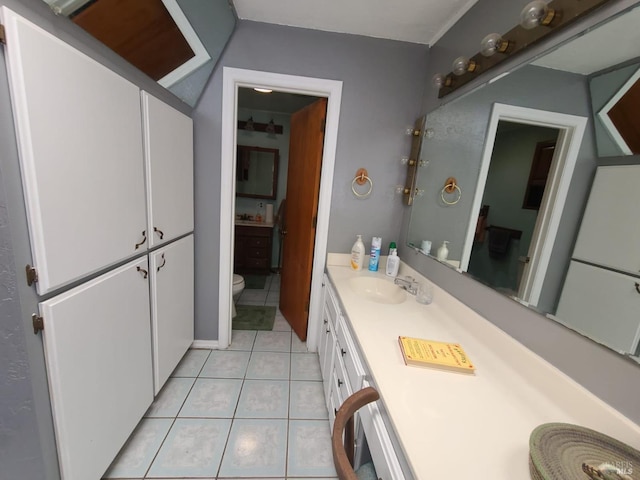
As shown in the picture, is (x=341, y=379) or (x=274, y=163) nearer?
(x=341, y=379)

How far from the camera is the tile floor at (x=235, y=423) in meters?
1.22

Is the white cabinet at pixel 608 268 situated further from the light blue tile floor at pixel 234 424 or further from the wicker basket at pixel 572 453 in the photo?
the light blue tile floor at pixel 234 424

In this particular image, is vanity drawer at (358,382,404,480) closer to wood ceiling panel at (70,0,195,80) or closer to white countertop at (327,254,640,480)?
white countertop at (327,254,640,480)

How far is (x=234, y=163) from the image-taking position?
1793 mm

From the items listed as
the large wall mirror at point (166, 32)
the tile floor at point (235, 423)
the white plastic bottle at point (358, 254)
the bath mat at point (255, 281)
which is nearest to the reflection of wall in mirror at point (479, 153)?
the white plastic bottle at point (358, 254)

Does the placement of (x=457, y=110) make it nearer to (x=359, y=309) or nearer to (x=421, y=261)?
(x=421, y=261)

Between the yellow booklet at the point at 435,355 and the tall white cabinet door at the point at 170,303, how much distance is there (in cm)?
124

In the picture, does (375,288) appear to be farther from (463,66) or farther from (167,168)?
(167,168)

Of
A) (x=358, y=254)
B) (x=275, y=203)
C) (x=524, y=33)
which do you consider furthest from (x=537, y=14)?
(x=275, y=203)

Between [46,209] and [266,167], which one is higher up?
[266,167]

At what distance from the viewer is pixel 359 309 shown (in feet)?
4.03

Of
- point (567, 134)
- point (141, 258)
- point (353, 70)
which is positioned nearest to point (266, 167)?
point (353, 70)

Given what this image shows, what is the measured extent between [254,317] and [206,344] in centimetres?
60

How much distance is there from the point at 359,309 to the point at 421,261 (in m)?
0.61
